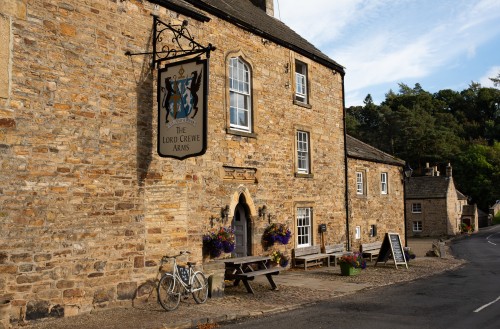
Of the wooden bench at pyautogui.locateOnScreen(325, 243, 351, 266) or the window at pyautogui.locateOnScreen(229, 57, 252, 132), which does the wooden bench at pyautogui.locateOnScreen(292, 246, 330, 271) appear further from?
the window at pyautogui.locateOnScreen(229, 57, 252, 132)

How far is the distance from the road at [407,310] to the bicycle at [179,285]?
1.51 meters

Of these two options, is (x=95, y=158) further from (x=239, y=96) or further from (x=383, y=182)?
(x=383, y=182)

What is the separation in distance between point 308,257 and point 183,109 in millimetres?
9337

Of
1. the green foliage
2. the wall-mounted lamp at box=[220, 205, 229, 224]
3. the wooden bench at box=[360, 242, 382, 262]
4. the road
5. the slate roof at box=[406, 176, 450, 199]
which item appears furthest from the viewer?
the green foliage

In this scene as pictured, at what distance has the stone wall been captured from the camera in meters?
21.4

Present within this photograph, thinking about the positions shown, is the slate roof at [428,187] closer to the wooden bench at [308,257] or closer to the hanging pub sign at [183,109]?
the wooden bench at [308,257]

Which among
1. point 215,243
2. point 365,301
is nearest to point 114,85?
point 215,243

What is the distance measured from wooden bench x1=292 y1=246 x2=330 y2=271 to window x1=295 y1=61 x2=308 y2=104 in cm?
567

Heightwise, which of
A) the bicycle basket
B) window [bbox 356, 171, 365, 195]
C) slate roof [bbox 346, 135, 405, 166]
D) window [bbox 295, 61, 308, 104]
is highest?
window [bbox 295, 61, 308, 104]

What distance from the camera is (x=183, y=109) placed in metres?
9.87

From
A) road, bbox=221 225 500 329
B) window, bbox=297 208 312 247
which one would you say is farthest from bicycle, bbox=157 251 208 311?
window, bbox=297 208 312 247

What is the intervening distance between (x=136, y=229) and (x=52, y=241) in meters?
1.84

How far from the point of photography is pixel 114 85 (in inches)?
390

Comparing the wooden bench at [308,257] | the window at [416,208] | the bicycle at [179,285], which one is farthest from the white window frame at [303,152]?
the window at [416,208]
